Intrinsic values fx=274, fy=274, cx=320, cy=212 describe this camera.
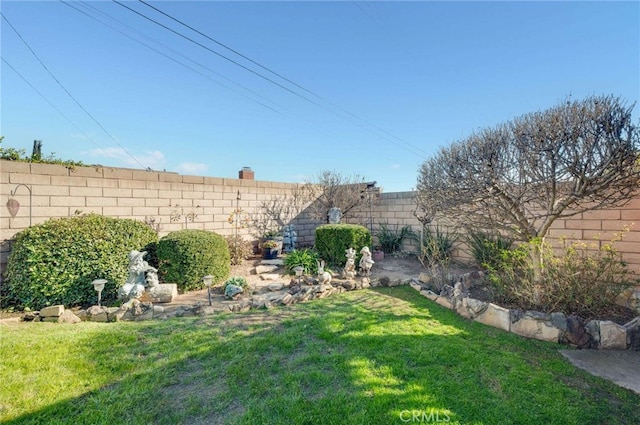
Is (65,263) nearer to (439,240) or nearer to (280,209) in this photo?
(280,209)

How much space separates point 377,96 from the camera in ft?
35.8

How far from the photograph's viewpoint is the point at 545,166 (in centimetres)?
411

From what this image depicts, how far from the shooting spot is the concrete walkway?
276 centimetres

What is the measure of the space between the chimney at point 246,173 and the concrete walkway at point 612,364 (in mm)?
9859

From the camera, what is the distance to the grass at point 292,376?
210 centimetres

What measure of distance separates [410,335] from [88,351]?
3.78 metres

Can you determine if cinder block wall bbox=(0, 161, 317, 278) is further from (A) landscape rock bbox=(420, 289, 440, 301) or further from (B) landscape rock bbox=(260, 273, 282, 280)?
(A) landscape rock bbox=(420, 289, 440, 301)

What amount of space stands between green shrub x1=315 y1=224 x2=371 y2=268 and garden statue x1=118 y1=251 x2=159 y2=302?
4191 mm

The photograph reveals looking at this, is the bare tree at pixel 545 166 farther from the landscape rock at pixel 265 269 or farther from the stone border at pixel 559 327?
the landscape rock at pixel 265 269

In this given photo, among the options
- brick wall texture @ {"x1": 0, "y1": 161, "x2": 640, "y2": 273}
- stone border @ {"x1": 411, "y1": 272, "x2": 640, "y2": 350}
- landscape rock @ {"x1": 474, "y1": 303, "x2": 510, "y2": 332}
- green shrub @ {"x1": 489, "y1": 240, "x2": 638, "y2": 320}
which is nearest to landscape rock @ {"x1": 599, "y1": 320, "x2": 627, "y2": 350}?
stone border @ {"x1": 411, "y1": 272, "x2": 640, "y2": 350}

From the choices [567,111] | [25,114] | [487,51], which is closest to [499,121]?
[567,111]

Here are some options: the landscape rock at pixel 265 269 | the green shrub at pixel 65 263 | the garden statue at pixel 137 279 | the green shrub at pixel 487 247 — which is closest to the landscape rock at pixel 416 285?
the green shrub at pixel 487 247

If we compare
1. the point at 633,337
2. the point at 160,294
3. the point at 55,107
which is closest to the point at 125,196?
the point at 160,294

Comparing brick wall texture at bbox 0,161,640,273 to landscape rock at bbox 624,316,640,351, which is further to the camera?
brick wall texture at bbox 0,161,640,273
